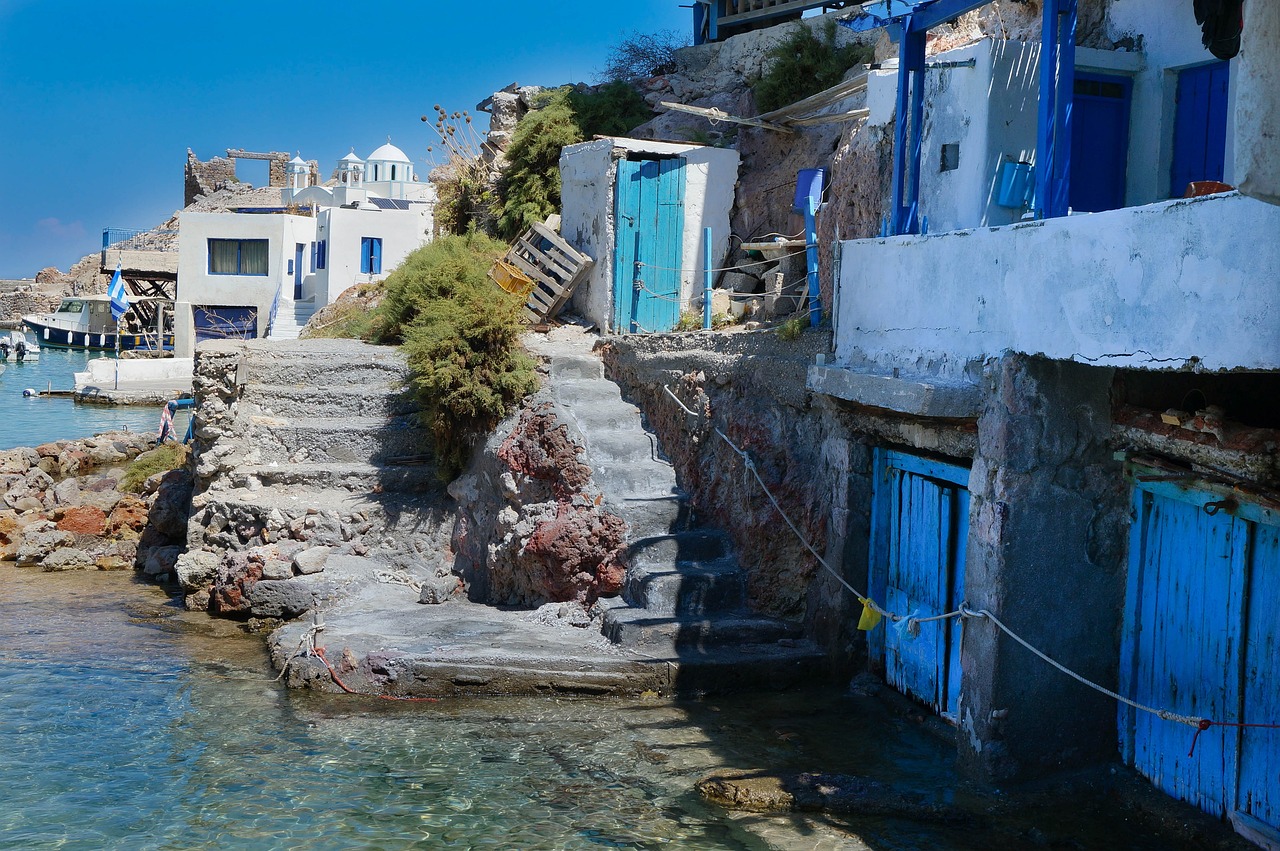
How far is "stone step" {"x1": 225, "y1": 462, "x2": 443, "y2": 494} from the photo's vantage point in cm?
1355

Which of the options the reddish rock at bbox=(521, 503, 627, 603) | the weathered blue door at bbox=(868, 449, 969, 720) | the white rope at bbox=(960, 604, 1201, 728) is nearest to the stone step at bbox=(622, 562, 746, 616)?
the reddish rock at bbox=(521, 503, 627, 603)

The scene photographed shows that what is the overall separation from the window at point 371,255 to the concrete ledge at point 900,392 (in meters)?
25.8

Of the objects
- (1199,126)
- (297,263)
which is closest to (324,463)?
(1199,126)

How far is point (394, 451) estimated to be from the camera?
46.2 feet

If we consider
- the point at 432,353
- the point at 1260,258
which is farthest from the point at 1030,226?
the point at 432,353

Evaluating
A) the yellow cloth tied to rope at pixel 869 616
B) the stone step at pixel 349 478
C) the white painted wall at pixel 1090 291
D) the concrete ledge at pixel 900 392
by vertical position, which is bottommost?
the yellow cloth tied to rope at pixel 869 616

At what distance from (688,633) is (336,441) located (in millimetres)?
5997

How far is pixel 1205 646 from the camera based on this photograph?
6938 mm

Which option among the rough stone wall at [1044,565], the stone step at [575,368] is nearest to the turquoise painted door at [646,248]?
the stone step at [575,368]

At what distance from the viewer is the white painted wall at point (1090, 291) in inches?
224

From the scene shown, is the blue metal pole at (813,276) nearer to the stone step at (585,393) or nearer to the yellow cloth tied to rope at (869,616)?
the stone step at (585,393)

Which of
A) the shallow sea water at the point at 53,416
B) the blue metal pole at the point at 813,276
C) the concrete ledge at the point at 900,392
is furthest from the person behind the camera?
the shallow sea water at the point at 53,416

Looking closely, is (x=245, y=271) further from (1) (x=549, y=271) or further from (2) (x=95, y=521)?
(1) (x=549, y=271)

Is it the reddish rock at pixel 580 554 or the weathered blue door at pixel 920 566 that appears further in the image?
the reddish rock at pixel 580 554
